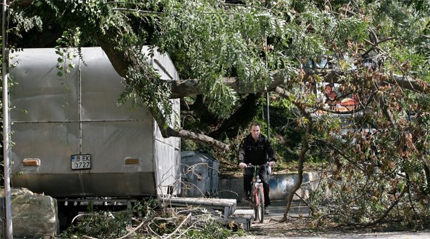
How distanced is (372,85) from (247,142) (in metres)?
3.30

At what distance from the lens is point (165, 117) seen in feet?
39.5

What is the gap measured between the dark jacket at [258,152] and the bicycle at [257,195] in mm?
260

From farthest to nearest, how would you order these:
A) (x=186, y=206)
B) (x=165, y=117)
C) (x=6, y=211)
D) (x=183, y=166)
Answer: (x=183, y=166)
(x=186, y=206)
(x=165, y=117)
(x=6, y=211)

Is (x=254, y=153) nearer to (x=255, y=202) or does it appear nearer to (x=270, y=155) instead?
(x=270, y=155)

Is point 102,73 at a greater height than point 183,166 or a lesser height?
greater

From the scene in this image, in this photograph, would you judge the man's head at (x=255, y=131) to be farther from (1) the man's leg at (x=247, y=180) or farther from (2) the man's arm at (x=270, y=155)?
(1) the man's leg at (x=247, y=180)

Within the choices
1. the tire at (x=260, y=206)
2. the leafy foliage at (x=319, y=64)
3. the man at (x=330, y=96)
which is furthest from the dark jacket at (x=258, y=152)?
the man at (x=330, y=96)

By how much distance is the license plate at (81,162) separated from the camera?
500 inches

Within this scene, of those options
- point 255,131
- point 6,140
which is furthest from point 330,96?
point 6,140

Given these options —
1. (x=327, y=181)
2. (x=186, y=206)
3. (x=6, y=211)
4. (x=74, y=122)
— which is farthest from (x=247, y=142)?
(x=6, y=211)

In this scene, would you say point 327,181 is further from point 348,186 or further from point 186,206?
point 186,206

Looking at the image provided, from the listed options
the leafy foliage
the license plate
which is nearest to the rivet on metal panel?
Result: the license plate

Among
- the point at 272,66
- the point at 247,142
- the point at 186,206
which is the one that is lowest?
the point at 186,206

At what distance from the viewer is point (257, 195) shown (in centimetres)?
1444
